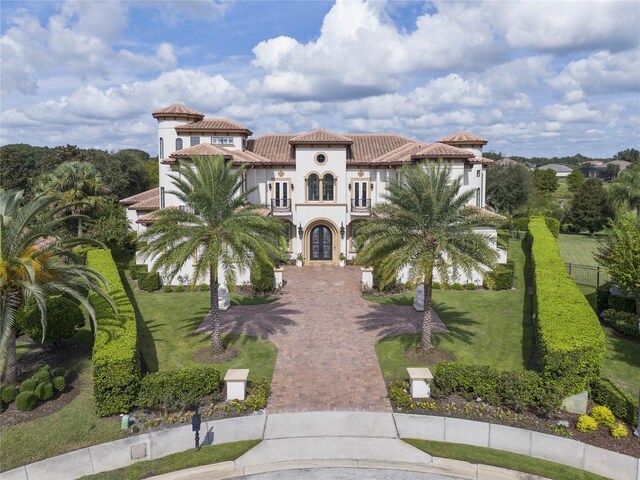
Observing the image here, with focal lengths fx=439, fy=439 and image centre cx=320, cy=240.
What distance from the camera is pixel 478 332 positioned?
1956 cm

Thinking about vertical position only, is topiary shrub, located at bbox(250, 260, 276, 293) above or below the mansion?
below

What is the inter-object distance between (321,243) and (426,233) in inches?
662

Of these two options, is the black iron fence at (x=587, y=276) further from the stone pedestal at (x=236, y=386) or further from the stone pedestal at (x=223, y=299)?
the stone pedestal at (x=236, y=386)

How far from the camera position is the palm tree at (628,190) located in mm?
39750

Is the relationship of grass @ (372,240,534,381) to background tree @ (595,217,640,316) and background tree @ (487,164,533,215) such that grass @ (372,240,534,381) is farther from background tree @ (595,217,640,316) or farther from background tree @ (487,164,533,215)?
background tree @ (487,164,533,215)

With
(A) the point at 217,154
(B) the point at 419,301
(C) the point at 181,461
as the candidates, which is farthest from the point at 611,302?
(A) the point at 217,154

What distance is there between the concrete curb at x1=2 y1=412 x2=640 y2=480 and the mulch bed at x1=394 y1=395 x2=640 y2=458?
0.71 m

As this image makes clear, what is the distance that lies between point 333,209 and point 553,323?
1899 centimetres

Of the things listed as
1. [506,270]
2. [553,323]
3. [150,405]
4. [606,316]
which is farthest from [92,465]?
[506,270]

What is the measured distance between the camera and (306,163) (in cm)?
3155

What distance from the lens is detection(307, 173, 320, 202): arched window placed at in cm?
3186

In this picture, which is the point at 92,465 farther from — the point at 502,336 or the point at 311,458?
the point at 502,336

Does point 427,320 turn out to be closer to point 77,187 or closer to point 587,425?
point 587,425

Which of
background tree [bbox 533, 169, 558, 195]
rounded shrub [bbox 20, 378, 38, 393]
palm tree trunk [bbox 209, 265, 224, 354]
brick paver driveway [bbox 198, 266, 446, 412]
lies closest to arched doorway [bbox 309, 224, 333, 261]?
brick paver driveway [bbox 198, 266, 446, 412]
